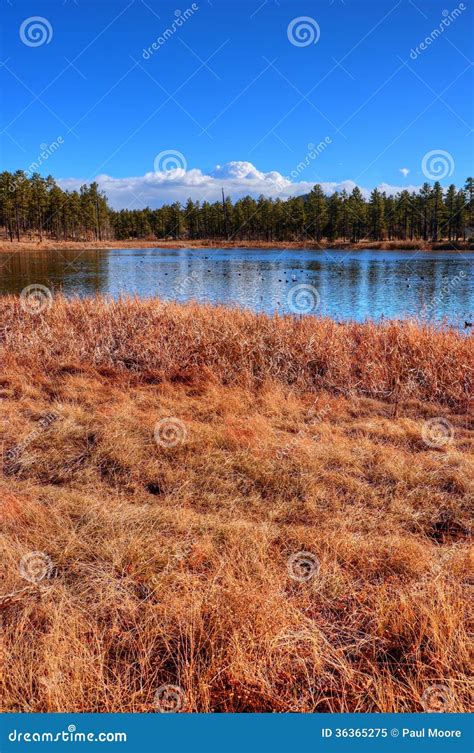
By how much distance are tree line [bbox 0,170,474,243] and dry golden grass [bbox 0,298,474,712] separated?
268 ft

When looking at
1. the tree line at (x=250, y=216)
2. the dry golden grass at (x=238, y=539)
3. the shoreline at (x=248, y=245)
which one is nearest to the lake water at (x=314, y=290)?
the dry golden grass at (x=238, y=539)

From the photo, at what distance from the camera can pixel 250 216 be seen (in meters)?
109

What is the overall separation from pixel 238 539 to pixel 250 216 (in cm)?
11233

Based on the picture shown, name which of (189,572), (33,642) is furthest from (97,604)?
(189,572)

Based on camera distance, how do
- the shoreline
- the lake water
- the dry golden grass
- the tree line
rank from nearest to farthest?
the dry golden grass < the lake water < the shoreline < the tree line

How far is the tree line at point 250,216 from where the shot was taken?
289 feet

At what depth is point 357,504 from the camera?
4820 mm

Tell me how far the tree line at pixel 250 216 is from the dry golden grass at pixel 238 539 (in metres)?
81.7

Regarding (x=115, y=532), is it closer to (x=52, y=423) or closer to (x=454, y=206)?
(x=52, y=423)

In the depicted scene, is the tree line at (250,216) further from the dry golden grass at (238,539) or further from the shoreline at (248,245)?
the dry golden grass at (238,539)

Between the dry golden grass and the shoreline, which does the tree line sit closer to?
the shoreline

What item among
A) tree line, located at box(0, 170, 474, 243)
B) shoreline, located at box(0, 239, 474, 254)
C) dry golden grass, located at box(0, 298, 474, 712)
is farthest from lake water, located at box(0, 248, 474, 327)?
tree line, located at box(0, 170, 474, 243)

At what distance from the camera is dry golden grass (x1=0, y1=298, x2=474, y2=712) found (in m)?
2.68

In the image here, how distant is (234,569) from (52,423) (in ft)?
14.1
